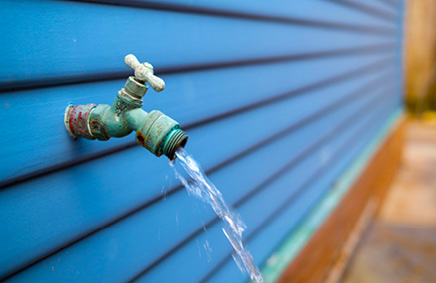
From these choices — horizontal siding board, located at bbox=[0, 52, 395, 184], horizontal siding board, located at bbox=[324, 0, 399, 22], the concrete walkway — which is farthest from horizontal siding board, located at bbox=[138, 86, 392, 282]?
the concrete walkway

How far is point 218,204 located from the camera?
1.43 metres

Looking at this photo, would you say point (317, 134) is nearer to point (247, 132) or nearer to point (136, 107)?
point (247, 132)

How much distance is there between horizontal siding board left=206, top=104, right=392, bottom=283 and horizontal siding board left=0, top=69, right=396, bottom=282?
478 millimetres

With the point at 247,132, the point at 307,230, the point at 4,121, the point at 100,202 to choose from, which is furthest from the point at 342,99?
the point at 4,121

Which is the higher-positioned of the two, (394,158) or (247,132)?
(247,132)

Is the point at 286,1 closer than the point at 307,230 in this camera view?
Yes

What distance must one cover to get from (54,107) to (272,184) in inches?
54.4

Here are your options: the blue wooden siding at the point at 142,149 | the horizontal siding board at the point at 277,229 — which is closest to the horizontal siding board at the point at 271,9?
the blue wooden siding at the point at 142,149

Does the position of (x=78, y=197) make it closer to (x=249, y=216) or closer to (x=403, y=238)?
(x=249, y=216)

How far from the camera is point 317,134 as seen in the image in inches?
106

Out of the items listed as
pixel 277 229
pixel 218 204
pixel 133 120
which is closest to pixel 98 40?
pixel 133 120

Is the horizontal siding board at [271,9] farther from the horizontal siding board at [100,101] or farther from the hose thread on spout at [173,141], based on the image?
the hose thread on spout at [173,141]

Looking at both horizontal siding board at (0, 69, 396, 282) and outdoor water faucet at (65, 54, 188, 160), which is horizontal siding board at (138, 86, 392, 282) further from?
outdoor water faucet at (65, 54, 188, 160)

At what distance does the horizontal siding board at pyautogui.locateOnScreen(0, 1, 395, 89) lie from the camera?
0.80 meters
